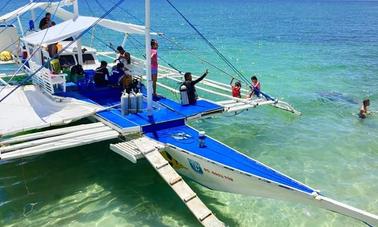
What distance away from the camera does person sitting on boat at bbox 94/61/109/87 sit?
15391 mm

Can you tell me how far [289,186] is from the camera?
862cm

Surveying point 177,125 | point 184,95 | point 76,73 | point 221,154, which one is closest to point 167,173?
point 221,154

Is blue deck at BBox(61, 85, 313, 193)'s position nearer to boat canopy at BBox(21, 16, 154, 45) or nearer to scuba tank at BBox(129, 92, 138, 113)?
scuba tank at BBox(129, 92, 138, 113)

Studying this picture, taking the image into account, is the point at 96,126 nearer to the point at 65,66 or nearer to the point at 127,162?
the point at 127,162

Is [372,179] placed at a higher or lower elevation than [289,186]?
lower

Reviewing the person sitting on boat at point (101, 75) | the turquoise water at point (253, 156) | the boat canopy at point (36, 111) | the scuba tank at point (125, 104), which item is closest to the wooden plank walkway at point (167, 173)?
the turquoise water at point (253, 156)

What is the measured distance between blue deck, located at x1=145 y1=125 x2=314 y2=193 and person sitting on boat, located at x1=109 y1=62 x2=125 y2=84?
4.42 meters

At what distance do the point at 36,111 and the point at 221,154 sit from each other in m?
6.56

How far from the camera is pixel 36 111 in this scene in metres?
13.0

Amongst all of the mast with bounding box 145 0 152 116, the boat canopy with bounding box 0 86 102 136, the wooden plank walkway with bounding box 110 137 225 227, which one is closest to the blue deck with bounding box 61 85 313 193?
the mast with bounding box 145 0 152 116

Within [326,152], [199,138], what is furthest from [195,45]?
[199,138]

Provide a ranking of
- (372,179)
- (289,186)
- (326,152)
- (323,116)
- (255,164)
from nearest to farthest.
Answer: (289,186) < (255,164) < (372,179) < (326,152) < (323,116)

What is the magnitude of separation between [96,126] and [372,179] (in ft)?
29.3

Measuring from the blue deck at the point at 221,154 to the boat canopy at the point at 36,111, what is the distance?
2687 mm
